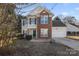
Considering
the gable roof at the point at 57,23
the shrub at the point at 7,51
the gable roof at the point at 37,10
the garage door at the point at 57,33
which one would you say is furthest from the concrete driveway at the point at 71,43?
the shrub at the point at 7,51

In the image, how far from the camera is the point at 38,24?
5934 mm

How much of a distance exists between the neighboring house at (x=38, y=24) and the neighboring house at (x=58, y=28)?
47mm

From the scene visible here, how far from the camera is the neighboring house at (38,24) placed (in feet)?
19.4

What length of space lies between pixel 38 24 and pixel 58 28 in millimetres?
234

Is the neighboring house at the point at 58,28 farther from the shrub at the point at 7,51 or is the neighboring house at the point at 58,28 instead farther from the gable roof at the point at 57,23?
the shrub at the point at 7,51

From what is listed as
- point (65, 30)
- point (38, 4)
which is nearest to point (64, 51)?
point (65, 30)

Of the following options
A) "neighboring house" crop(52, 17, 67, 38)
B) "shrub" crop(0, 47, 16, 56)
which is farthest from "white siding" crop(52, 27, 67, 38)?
"shrub" crop(0, 47, 16, 56)

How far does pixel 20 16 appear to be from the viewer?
5.93m

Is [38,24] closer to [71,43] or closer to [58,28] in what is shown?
[58,28]

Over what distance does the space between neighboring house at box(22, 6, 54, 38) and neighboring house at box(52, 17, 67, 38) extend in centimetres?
5

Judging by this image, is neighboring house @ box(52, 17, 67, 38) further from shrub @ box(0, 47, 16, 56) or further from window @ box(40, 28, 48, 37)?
shrub @ box(0, 47, 16, 56)

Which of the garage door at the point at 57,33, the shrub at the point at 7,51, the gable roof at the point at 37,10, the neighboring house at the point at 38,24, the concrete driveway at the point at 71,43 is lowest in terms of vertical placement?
the shrub at the point at 7,51

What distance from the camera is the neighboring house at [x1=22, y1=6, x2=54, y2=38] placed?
591 centimetres

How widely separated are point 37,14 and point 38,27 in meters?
0.15
